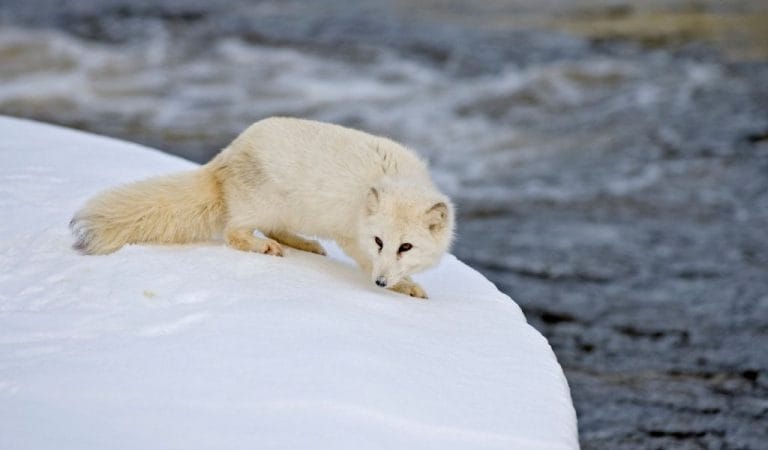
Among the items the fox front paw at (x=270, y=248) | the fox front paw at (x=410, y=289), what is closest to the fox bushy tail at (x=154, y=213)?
the fox front paw at (x=270, y=248)

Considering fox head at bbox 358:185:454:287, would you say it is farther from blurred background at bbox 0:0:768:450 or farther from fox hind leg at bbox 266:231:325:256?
blurred background at bbox 0:0:768:450

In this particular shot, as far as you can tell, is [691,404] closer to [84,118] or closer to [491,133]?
[491,133]

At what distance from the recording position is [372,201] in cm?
364

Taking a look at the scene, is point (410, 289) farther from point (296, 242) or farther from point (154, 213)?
point (154, 213)


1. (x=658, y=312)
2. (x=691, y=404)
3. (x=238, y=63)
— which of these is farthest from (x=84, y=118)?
(x=691, y=404)

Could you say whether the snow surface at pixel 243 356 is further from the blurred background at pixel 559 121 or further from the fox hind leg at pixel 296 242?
the blurred background at pixel 559 121

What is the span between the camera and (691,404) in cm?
544

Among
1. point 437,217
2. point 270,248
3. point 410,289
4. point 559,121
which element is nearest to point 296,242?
point 270,248

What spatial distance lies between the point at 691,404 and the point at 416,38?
7.97 m

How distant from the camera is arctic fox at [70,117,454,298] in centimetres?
363

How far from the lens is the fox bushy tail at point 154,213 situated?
3.57 meters

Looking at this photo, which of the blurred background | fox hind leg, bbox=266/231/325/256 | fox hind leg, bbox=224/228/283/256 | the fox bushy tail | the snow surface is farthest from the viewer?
the blurred background

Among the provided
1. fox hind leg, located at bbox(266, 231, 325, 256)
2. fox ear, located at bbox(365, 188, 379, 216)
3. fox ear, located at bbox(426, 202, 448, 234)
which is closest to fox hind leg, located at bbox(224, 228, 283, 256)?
fox hind leg, located at bbox(266, 231, 325, 256)

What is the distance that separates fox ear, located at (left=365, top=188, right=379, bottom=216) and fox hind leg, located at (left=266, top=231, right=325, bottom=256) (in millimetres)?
486
